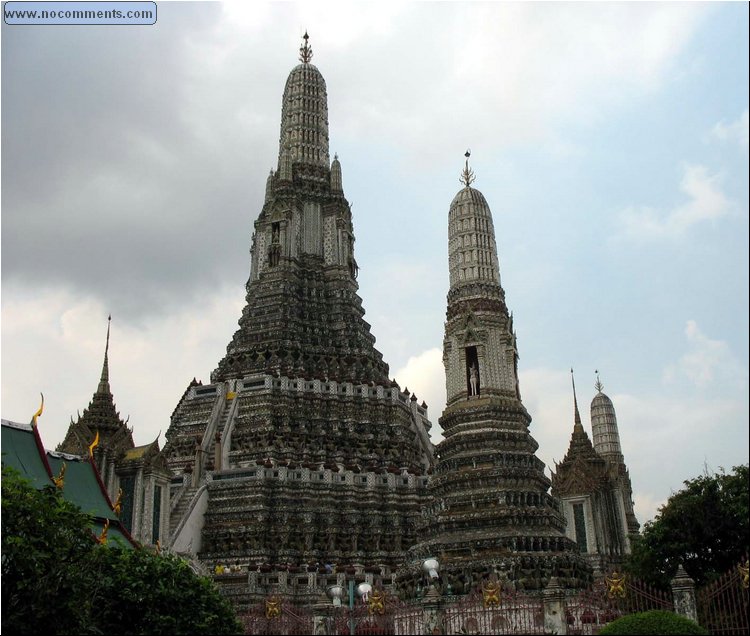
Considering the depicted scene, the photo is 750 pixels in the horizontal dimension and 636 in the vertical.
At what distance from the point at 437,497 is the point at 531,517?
13.2 feet

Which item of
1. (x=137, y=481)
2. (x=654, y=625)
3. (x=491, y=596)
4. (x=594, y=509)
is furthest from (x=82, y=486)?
(x=594, y=509)

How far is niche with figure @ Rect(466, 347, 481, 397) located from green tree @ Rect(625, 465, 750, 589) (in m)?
8.89

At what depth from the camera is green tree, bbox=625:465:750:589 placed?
28453 millimetres

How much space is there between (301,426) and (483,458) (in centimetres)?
1865

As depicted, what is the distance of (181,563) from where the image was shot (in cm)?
2358

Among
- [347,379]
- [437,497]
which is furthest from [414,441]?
[437,497]

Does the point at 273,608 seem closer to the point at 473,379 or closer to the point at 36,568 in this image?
the point at 36,568

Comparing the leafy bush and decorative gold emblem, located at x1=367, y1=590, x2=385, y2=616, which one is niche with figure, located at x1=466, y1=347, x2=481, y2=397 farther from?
the leafy bush

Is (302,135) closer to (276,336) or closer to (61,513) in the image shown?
(276,336)

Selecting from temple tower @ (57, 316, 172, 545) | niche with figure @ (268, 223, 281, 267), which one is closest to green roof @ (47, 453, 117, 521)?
temple tower @ (57, 316, 172, 545)

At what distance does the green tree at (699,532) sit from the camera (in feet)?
93.4

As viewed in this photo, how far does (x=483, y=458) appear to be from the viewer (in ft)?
111

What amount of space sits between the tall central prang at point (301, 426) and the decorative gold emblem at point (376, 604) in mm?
17329

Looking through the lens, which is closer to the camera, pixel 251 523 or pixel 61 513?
pixel 61 513
